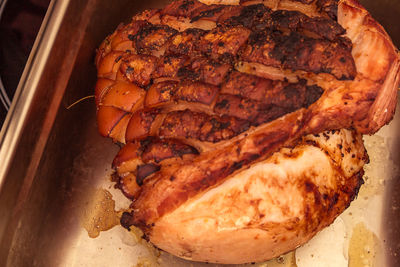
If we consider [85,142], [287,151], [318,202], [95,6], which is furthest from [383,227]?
[95,6]

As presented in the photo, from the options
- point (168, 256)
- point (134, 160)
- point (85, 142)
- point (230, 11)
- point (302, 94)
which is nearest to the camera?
point (302, 94)

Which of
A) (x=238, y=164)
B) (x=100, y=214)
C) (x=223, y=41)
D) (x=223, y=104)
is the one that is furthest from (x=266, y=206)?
(x=100, y=214)

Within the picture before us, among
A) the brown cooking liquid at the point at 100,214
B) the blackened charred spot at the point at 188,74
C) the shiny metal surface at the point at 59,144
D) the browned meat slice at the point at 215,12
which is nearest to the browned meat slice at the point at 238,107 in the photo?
the blackened charred spot at the point at 188,74

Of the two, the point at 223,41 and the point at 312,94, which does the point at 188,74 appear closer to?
the point at 223,41

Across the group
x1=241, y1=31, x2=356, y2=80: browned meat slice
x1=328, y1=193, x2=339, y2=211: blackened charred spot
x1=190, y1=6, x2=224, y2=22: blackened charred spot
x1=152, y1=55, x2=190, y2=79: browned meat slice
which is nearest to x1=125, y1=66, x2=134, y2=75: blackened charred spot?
x1=152, y1=55, x2=190, y2=79: browned meat slice

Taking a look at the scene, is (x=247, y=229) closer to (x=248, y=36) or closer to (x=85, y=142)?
(x=248, y=36)

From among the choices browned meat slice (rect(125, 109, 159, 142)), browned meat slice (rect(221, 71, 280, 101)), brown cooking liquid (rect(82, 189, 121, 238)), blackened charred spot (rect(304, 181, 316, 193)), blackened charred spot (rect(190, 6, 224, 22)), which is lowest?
brown cooking liquid (rect(82, 189, 121, 238))

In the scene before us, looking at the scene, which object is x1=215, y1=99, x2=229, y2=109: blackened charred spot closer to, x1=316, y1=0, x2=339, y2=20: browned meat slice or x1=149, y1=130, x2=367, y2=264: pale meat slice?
x1=149, y1=130, x2=367, y2=264: pale meat slice
